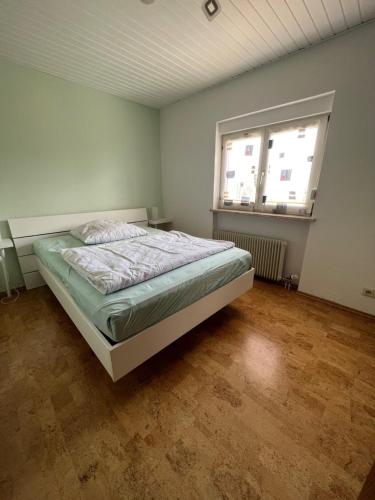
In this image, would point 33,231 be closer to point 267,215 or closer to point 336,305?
point 267,215

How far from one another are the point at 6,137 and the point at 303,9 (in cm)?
307

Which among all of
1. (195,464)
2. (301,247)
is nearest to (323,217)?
(301,247)

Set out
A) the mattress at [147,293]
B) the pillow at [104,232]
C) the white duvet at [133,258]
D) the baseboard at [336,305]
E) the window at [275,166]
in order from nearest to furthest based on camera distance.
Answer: the mattress at [147,293] < the white duvet at [133,258] < the baseboard at [336,305] < the window at [275,166] < the pillow at [104,232]

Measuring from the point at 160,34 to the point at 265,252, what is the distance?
2.49 m

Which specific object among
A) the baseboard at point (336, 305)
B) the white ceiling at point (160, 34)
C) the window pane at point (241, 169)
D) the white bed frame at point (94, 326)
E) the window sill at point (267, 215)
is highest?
the white ceiling at point (160, 34)

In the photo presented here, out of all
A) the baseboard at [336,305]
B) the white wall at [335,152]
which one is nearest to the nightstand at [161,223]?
the white wall at [335,152]

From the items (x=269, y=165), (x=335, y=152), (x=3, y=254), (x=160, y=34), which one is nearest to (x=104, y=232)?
(x=3, y=254)

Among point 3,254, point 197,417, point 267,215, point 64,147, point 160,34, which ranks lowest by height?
point 197,417

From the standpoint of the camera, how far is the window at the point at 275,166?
7.39 ft

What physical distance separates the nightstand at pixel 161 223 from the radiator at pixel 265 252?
56.2 inches

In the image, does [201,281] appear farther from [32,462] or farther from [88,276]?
[32,462]

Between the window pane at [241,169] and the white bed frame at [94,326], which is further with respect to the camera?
the window pane at [241,169]

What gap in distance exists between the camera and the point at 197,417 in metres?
1.17

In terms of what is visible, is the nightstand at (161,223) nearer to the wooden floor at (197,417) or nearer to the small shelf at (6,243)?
the small shelf at (6,243)
